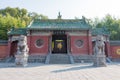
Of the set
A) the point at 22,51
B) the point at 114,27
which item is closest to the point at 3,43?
the point at 22,51

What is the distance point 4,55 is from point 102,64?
1345cm

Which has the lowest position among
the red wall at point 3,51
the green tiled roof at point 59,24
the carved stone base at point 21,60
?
the carved stone base at point 21,60

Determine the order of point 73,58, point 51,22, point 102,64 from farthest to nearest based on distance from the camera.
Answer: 1. point 51,22
2. point 73,58
3. point 102,64

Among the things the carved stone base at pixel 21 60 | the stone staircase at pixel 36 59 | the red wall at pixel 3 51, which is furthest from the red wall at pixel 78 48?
the carved stone base at pixel 21 60

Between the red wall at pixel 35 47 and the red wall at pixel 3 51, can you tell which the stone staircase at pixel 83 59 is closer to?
the red wall at pixel 35 47

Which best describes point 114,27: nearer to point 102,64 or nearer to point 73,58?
point 73,58

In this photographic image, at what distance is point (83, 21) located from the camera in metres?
25.9

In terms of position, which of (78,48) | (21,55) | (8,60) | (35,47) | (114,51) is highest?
(35,47)

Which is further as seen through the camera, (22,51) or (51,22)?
(51,22)

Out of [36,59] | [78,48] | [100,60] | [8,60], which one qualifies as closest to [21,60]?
[36,59]

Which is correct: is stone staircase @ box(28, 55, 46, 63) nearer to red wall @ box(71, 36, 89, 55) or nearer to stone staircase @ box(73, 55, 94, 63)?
stone staircase @ box(73, 55, 94, 63)

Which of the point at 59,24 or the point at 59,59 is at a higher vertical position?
the point at 59,24

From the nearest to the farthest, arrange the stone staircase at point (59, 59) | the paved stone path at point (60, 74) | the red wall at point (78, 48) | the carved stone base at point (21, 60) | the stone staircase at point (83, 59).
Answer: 1. the paved stone path at point (60, 74)
2. the carved stone base at point (21, 60)
3. the stone staircase at point (59, 59)
4. the stone staircase at point (83, 59)
5. the red wall at point (78, 48)

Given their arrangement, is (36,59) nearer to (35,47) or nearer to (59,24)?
(35,47)
